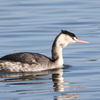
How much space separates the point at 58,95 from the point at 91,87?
114cm

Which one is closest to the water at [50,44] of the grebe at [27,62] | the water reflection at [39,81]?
the water reflection at [39,81]

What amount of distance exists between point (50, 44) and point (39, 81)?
538cm

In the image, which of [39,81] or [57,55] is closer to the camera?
[39,81]

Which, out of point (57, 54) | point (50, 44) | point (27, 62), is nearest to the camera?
point (27, 62)

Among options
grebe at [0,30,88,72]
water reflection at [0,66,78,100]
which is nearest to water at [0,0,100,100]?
water reflection at [0,66,78,100]

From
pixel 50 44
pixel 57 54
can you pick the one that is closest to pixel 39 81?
pixel 57 54

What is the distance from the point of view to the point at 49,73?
1472 centimetres

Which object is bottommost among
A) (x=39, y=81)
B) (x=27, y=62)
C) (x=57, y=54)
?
(x=39, y=81)

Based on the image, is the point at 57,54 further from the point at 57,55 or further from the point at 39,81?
the point at 39,81

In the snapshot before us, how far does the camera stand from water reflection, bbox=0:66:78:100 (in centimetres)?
1204

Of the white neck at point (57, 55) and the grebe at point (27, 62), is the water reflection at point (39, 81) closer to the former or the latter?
the grebe at point (27, 62)

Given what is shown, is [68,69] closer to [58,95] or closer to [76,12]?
[58,95]

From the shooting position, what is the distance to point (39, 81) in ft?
43.9

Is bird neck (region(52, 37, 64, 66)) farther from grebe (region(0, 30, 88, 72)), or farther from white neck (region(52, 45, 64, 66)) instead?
grebe (region(0, 30, 88, 72))
